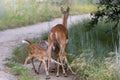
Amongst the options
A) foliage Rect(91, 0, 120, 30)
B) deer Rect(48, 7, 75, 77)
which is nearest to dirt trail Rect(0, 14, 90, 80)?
deer Rect(48, 7, 75, 77)

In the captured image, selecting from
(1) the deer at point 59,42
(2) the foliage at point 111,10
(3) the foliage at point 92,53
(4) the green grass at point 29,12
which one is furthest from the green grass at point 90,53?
(4) the green grass at point 29,12

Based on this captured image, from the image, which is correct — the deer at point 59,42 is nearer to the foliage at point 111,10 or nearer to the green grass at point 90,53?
the green grass at point 90,53

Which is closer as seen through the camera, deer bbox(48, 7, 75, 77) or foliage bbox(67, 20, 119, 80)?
foliage bbox(67, 20, 119, 80)

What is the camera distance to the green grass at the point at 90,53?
895 centimetres

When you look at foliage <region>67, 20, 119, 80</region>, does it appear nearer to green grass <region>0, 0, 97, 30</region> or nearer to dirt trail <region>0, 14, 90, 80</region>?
dirt trail <region>0, 14, 90, 80</region>

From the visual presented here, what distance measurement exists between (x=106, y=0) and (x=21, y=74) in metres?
4.11

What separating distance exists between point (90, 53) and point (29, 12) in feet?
34.5

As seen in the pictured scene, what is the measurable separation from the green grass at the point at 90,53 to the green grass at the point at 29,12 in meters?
4.19

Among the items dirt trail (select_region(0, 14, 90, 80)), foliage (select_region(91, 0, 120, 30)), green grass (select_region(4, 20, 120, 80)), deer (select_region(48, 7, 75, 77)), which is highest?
foliage (select_region(91, 0, 120, 30))

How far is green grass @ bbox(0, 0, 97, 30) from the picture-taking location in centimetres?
1814

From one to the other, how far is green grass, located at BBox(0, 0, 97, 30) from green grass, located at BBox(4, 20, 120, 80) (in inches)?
165

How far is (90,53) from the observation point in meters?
10.1

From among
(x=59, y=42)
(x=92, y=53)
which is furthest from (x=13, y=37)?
(x=92, y=53)

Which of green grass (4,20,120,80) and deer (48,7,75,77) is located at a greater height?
deer (48,7,75,77)
